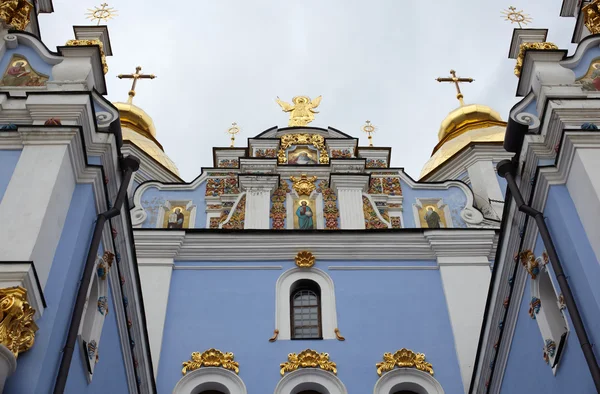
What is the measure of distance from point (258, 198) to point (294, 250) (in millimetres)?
1699

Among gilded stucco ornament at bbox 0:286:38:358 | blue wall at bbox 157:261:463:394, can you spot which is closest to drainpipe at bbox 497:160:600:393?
blue wall at bbox 157:261:463:394

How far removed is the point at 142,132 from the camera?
23734 mm

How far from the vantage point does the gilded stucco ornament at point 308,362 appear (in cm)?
1334

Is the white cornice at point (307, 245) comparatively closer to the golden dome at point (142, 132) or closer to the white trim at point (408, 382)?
the white trim at point (408, 382)

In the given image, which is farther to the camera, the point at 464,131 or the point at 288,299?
the point at 464,131

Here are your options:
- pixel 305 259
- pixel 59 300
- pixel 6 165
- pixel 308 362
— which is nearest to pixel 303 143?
pixel 305 259

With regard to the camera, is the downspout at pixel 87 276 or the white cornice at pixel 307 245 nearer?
the downspout at pixel 87 276

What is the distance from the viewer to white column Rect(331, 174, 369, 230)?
15970 millimetres

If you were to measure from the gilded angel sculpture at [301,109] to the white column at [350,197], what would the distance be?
2.71 m

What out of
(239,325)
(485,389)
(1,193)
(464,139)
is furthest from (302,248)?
(464,139)

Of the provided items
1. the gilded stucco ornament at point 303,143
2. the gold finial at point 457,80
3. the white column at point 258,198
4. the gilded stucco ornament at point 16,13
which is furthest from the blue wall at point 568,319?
the gold finial at point 457,80

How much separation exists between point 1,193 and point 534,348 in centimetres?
641

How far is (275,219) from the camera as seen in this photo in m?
16.1

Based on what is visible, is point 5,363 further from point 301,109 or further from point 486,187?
point 486,187
